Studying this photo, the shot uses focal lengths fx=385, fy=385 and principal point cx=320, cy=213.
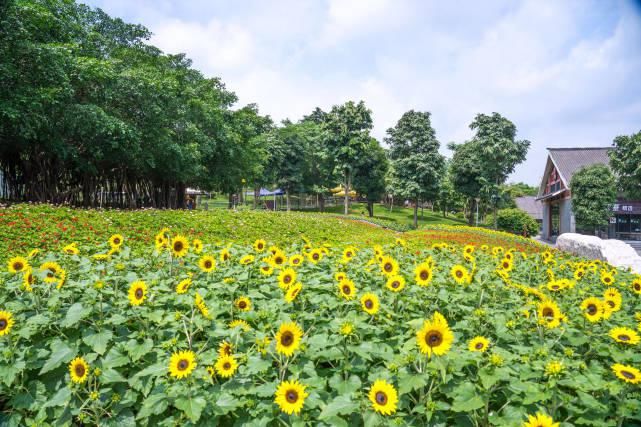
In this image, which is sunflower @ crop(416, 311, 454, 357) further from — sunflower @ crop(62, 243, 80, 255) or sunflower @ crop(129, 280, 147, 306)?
sunflower @ crop(62, 243, 80, 255)

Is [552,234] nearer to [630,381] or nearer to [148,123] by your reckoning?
[148,123]

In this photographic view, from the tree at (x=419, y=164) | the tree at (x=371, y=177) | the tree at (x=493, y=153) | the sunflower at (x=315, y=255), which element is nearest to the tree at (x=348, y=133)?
the tree at (x=419, y=164)

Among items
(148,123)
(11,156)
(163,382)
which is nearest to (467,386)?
(163,382)

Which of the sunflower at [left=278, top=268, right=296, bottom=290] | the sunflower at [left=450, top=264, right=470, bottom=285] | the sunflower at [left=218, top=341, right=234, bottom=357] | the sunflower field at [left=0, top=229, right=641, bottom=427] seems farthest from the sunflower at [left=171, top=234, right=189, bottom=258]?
the sunflower at [left=450, top=264, right=470, bottom=285]

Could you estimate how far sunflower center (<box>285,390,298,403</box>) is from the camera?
6.41 ft

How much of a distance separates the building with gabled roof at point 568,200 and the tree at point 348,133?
57.1ft

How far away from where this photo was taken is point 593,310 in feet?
8.79

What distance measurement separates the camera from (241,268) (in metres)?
3.86

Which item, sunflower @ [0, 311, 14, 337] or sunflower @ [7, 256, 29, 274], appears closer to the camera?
sunflower @ [0, 311, 14, 337]

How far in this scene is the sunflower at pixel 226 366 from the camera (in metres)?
2.13

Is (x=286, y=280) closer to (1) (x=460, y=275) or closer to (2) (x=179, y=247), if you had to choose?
(2) (x=179, y=247)

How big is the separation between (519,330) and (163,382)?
237 centimetres

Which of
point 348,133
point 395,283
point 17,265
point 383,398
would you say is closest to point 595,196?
point 348,133

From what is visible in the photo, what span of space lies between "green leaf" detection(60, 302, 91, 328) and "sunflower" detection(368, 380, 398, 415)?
1915mm
